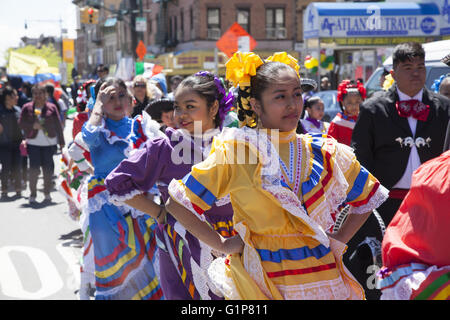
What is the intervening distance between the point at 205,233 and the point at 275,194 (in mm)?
367

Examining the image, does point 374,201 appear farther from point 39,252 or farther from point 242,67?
point 39,252

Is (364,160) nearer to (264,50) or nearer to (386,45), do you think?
(386,45)

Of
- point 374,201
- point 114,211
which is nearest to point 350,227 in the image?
point 374,201

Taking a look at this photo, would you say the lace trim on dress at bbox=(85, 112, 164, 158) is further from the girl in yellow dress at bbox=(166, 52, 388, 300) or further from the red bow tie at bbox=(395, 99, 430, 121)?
the girl in yellow dress at bbox=(166, 52, 388, 300)

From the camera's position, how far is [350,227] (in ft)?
10.0

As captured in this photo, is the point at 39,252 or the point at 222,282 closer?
the point at 222,282

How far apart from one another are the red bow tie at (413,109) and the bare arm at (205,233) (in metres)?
2.24

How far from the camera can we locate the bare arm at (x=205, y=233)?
9.46ft

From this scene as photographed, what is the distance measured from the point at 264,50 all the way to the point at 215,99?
40.3 meters

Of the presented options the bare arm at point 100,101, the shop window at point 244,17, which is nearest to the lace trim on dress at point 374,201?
the bare arm at point 100,101

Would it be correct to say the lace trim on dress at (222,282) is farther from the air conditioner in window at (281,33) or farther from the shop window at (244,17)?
the air conditioner in window at (281,33)

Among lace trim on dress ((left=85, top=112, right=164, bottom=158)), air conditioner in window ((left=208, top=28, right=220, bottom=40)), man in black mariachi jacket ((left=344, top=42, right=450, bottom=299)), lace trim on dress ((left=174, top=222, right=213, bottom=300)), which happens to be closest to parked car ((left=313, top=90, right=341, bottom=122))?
lace trim on dress ((left=85, top=112, right=164, bottom=158))

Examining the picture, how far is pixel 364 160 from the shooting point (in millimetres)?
4754
